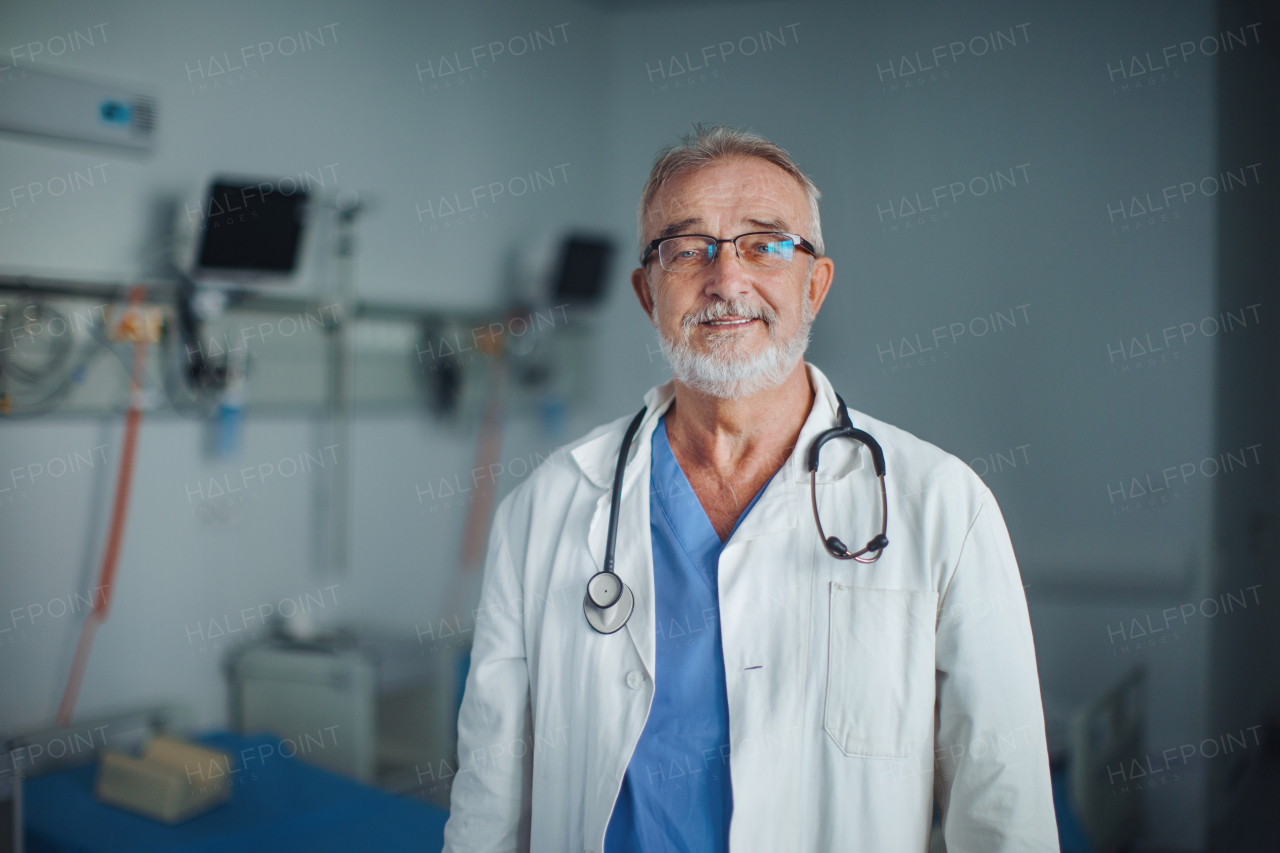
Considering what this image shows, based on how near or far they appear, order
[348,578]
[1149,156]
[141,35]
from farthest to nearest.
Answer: [348,578] < [1149,156] < [141,35]

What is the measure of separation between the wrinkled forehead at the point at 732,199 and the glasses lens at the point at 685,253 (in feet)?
0.05

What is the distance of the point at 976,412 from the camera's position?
107 inches

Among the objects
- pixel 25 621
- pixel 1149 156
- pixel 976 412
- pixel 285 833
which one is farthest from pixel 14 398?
pixel 1149 156

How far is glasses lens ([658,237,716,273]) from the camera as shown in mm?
1157

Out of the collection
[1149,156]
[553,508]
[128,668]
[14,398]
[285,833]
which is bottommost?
[285,833]

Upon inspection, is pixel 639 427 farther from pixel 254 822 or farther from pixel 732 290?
pixel 254 822

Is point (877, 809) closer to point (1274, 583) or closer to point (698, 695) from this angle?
point (698, 695)

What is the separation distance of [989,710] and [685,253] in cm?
67

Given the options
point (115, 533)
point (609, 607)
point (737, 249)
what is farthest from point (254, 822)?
point (737, 249)

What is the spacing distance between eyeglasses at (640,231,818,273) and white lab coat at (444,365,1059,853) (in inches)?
8.3

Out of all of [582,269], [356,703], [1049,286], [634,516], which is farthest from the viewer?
[582,269]

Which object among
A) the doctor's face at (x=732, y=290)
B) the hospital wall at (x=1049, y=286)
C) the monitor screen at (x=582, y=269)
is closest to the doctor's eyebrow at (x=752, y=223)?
the doctor's face at (x=732, y=290)

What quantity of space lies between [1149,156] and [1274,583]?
4.07ft

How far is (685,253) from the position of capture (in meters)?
1.17
